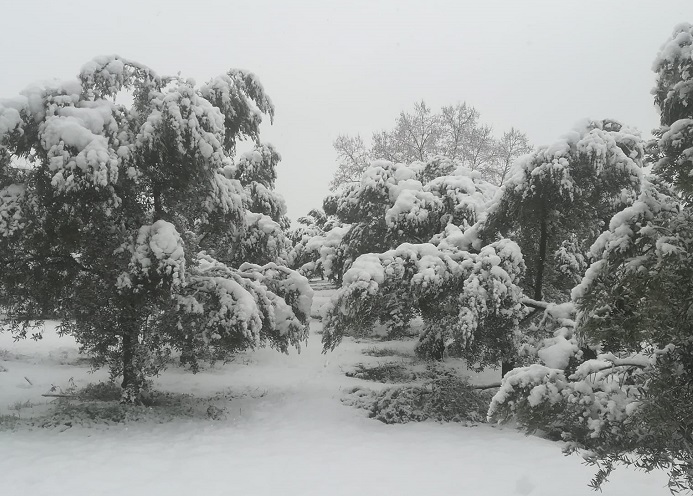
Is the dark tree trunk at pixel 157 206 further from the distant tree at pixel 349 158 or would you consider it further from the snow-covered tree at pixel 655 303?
the distant tree at pixel 349 158

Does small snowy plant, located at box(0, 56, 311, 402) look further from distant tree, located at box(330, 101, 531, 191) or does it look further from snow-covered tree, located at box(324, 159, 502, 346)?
distant tree, located at box(330, 101, 531, 191)

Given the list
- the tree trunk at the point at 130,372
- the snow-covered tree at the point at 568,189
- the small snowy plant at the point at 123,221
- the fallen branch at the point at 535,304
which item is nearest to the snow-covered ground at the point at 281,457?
the tree trunk at the point at 130,372

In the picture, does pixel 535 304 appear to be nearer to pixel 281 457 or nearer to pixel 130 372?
pixel 281 457

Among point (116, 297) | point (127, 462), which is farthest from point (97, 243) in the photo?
point (127, 462)

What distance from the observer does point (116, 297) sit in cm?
627

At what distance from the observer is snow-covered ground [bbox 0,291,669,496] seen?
14.5 feet

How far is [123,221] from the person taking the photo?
21.5 feet

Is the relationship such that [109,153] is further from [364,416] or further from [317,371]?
[317,371]

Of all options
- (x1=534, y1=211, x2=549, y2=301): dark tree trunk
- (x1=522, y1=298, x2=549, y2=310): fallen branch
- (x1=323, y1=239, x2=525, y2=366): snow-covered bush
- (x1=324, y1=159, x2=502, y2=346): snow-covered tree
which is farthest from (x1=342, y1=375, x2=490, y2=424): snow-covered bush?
(x1=534, y1=211, x2=549, y2=301): dark tree trunk

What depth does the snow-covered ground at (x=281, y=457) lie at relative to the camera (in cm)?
442

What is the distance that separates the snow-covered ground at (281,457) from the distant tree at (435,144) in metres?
18.5

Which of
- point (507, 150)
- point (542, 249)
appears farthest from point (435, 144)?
point (542, 249)

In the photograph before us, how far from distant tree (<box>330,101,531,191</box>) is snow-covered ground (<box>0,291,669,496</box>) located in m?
18.5

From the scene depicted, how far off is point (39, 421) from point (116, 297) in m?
1.75
